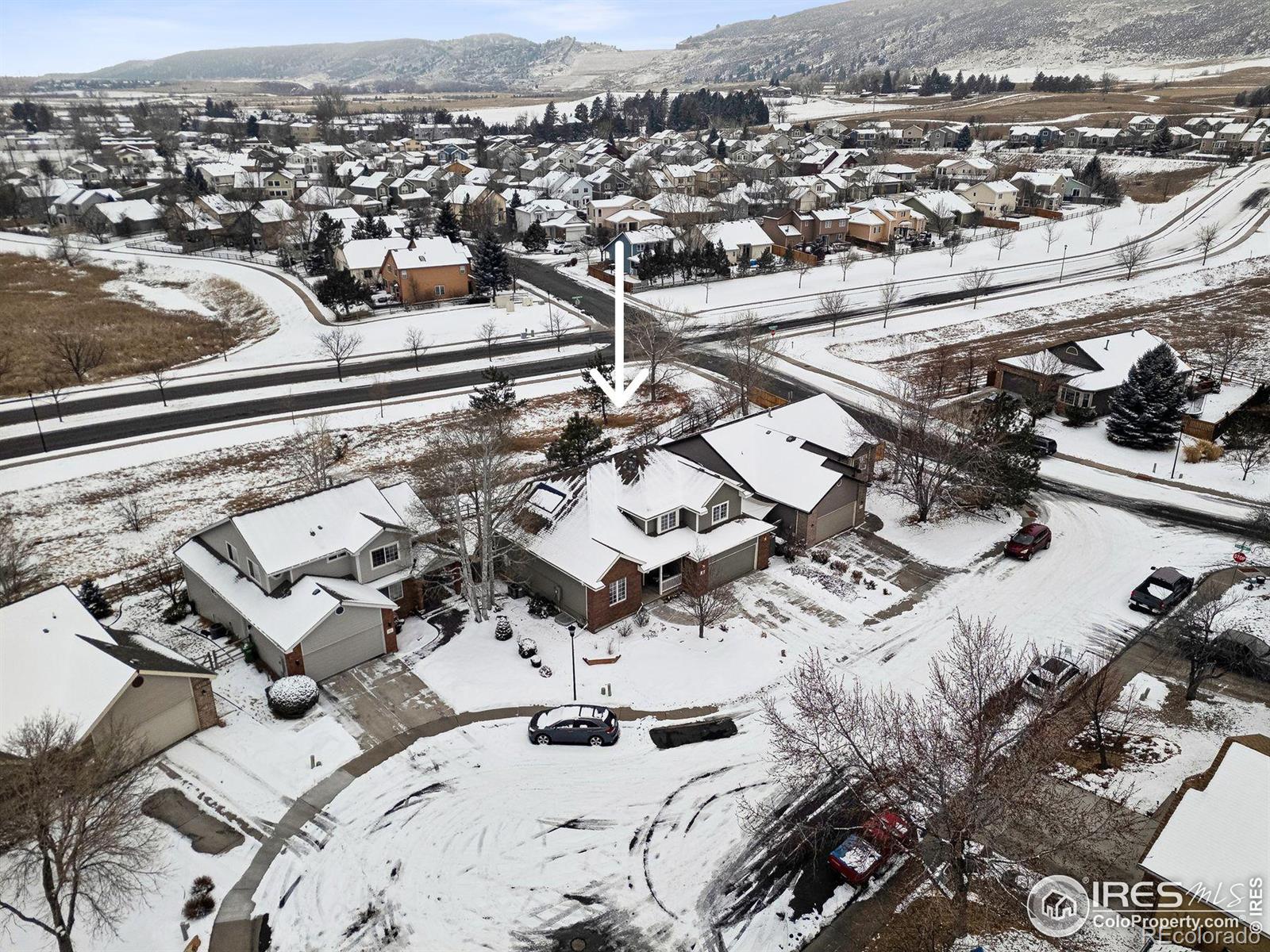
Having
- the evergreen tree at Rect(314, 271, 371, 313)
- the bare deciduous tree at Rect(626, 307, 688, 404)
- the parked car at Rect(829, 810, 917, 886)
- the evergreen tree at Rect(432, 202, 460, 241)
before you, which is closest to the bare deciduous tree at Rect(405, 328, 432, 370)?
the evergreen tree at Rect(314, 271, 371, 313)

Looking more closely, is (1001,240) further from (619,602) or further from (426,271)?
(619,602)

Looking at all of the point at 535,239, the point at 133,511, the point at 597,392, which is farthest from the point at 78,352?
the point at 535,239

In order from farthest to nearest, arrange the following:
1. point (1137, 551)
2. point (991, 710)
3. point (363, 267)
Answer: point (363, 267) < point (1137, 551) < point (991, 710)

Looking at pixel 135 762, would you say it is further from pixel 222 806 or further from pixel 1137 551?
pixel 1137 551

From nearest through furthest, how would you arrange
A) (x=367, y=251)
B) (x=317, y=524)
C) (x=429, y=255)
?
(x=317, y=524)
(x=429, y=255)
(x=367, y=251)

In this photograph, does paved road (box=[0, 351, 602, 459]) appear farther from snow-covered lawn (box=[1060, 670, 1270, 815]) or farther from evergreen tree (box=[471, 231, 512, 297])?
snow-covered lawn (box=[1060, 670, 1270, 815])

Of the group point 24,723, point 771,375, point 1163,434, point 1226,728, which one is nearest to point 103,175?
point 771,375

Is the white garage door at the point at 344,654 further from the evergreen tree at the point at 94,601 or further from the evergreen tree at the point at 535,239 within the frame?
the evergreen tree at the point at 535,239
